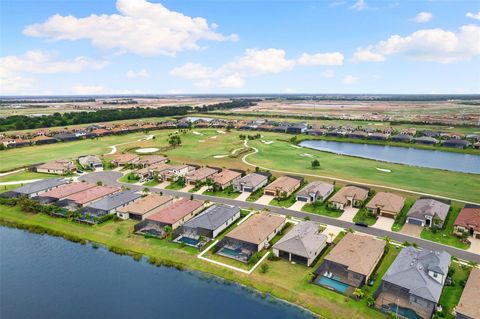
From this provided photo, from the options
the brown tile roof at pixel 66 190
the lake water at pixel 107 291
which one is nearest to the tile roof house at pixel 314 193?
the lake water at pixel 107 291

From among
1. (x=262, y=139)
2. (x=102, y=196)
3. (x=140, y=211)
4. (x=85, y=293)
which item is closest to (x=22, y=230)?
(x=102, y=196)

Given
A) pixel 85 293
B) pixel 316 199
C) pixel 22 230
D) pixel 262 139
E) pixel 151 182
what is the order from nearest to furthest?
pixel 85 293, pixel 22 230, pixel 316 199, pixel 151 182, pixel 262 139

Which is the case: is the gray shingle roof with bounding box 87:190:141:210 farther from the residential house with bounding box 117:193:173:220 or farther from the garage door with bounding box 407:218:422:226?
the garage door with bounding box 407:218:422:226

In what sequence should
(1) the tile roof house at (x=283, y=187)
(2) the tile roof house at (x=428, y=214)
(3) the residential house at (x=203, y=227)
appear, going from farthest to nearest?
(1) the tile roof house at (x=283, y=187), (2) the tile roof house at (x=428, y=214), (3) the residential house at (x=203, y=227)

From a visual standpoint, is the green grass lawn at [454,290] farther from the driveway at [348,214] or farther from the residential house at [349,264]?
the driveway at [348,214]

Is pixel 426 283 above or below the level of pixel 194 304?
above

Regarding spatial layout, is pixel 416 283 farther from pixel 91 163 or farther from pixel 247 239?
pixel 91 163

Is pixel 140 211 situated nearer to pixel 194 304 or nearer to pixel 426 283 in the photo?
pixel 194 304
